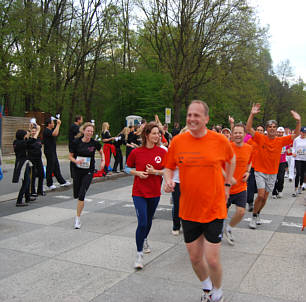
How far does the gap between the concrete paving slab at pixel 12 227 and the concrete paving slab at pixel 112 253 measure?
1466 millimetres

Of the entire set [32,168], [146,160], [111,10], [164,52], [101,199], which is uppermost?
[111,10]

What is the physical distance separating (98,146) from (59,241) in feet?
6.07

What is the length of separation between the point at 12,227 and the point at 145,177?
333 centimetres

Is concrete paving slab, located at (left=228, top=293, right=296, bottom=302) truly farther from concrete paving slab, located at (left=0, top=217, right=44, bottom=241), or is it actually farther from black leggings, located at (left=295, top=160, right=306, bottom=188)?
black leggings, located at (left=295, top=160, right=306, bottom=188)

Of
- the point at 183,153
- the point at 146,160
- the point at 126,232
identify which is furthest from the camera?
the point at 126,232

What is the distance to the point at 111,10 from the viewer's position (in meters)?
31.1

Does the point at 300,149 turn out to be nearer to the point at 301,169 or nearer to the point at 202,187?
the point at 301,169

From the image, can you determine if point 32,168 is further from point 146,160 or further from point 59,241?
point 146,160

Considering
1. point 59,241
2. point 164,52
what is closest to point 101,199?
point 59,241

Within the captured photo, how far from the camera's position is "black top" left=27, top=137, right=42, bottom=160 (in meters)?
8.46

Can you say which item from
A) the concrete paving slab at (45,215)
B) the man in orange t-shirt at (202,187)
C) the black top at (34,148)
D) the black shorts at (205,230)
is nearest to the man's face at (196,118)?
the man in orange t-shirt at (202,187)

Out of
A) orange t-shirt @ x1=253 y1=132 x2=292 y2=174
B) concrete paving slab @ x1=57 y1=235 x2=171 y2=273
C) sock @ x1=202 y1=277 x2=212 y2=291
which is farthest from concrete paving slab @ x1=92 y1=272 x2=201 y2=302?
orange t-shirt @ x1=253 y1=132 x2=292 y2=174

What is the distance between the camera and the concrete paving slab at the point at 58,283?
3.81 m

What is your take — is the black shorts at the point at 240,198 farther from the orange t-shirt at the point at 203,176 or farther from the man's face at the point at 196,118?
the man's face at the point at 196,118
